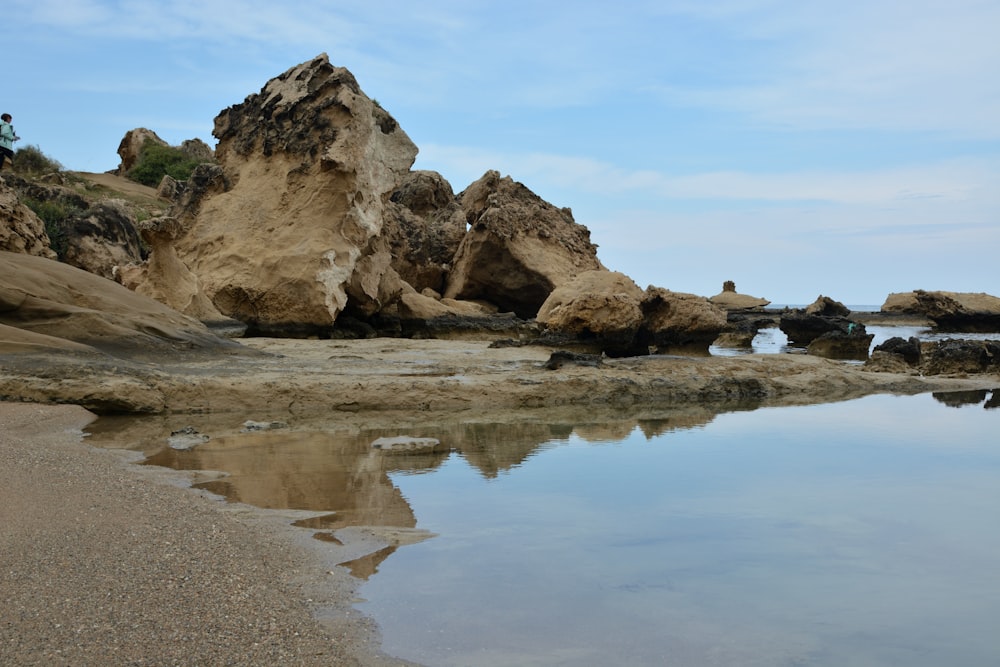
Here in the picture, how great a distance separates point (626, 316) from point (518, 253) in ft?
24.5

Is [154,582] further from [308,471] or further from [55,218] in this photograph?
[55,218]

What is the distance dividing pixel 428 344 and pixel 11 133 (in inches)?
356

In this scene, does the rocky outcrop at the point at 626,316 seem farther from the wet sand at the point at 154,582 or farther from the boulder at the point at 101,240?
the wet sand at the point at 154,582

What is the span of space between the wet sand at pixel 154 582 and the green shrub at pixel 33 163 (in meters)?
26.3

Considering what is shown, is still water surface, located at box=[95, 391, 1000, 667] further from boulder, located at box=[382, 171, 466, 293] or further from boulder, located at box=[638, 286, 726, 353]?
Result: boulder, located at box=[382, 171, 466, 293]

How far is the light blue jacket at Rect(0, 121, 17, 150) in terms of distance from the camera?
17.3m

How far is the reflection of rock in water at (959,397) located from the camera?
13.0 metres

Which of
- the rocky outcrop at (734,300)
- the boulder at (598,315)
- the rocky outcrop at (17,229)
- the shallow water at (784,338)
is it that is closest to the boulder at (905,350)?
the shallow water at (784,338)

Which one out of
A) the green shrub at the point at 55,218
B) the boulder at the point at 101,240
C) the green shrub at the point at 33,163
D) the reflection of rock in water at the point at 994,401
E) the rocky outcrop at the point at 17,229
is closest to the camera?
the rocky outcrop at the point at 17,229

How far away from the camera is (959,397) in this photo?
44.2ft

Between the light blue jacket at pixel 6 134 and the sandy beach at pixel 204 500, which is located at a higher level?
the light blue jacket at pixel 6 134

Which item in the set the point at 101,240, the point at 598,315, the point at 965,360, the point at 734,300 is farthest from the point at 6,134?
the point at 734,300

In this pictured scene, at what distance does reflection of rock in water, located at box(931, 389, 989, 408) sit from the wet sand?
10.8 m

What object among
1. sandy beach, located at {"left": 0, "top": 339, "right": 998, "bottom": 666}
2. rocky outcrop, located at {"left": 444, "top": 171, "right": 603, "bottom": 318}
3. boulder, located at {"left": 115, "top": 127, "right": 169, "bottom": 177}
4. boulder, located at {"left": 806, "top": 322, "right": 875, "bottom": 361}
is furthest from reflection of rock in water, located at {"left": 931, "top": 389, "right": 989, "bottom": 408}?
boulder, located at {"left": 115, "top": 127, "right": 169, "bottom": 177}
